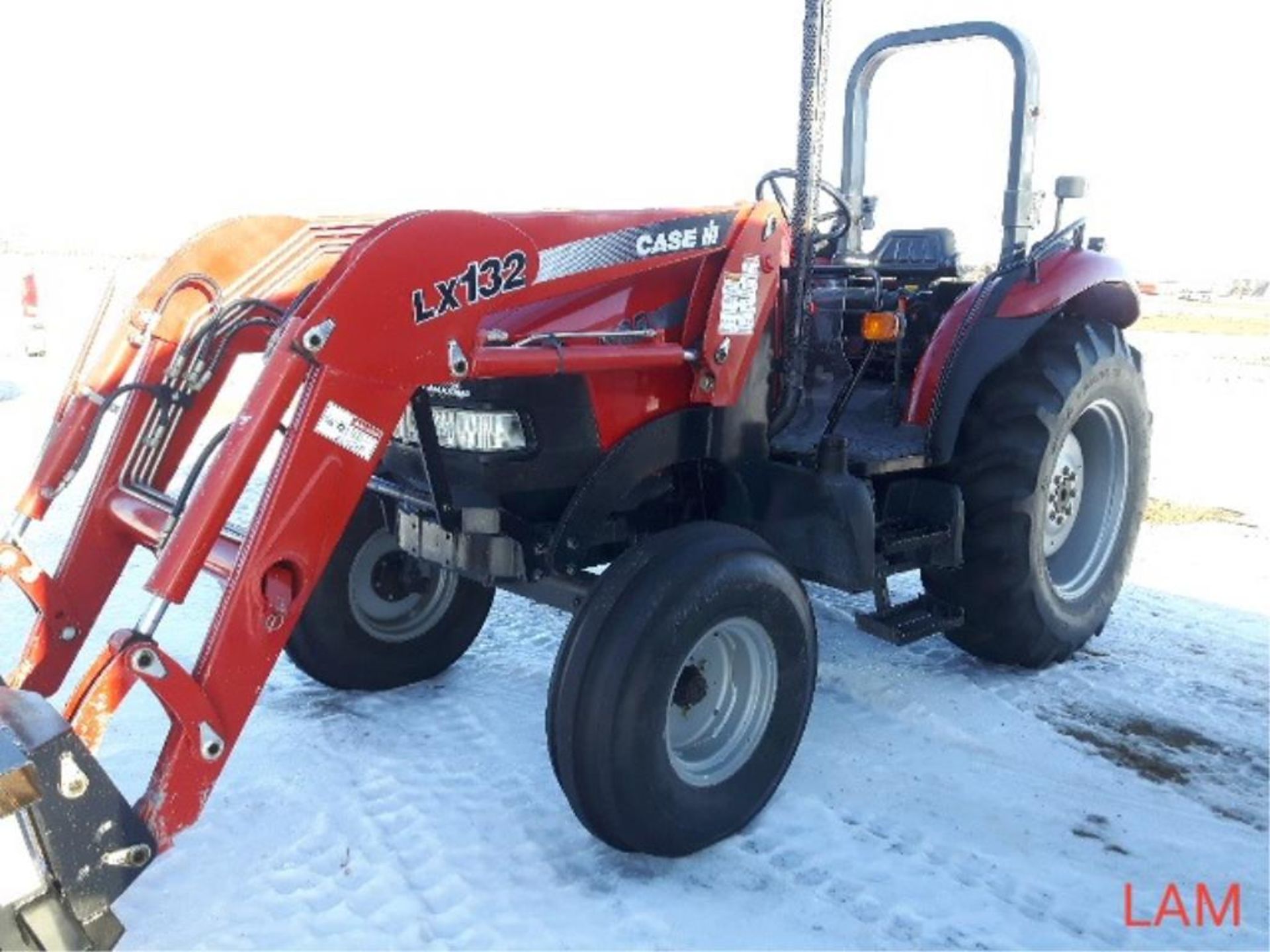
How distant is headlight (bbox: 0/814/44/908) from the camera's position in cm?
195

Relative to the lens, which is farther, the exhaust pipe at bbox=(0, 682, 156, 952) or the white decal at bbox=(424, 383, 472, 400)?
the white decal at bbox=(424, 383, 472, 400)

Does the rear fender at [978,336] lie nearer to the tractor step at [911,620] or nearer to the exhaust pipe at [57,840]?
the tractor step at [911,620]

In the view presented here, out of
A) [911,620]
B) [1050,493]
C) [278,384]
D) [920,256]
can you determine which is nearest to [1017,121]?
[920,256]

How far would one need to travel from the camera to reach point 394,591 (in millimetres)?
3885

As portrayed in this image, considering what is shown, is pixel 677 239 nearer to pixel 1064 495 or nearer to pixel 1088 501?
pixel 1064 495

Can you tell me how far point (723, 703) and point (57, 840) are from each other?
1.70 m

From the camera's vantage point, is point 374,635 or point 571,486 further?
point 374,635

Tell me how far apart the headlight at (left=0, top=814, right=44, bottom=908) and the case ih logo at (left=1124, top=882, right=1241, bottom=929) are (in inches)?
96.3

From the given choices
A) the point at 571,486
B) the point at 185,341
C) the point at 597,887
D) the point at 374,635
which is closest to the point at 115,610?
the point at 374,635

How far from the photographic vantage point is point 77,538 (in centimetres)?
293

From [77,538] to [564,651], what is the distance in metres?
1.39

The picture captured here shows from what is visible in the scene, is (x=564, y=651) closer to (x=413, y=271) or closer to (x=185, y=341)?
(x=413, y=271)

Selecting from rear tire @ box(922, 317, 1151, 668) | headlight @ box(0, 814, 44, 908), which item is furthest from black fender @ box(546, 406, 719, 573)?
headlight @ box(0, 814, 44, 908)

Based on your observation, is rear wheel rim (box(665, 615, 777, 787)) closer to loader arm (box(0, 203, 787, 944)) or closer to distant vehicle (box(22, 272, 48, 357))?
loader arm (box(0, 203, 787, 944))
